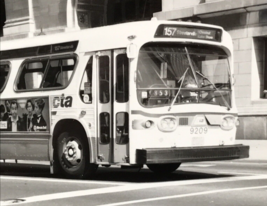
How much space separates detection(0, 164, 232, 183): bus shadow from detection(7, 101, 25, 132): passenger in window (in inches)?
40.6

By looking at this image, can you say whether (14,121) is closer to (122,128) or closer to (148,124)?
(122,128)

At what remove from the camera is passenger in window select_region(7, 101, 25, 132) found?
47.3 ft

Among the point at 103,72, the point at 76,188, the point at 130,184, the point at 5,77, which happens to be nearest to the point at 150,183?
the point at 130,184

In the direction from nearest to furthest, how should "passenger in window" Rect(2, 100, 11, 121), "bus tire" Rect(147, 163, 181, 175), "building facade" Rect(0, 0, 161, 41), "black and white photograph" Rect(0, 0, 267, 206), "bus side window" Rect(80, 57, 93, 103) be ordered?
"black and white photograph" Rect(0, 0, 267, 206), "bus side window" Rect(80, 57, 93, 103), "bus tire" Rect(147, 163, 181, 175), "passenger in window" Rect(2, 100, 11, 121), "building facade" Rect(0, 0, 161, 41)

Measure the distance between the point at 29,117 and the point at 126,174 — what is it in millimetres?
2289

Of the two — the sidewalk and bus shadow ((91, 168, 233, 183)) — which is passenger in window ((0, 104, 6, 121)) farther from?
the sidewalk

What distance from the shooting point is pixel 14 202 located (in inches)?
408

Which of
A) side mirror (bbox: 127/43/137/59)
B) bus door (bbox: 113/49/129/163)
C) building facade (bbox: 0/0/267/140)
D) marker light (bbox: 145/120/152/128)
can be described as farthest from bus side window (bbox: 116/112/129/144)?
building facade (bbox: 0/0/267/140)

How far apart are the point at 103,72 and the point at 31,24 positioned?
2000cm

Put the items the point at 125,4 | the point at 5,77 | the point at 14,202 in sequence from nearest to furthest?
the point at 14,202 < the point at 5,77 < the point at 125,4

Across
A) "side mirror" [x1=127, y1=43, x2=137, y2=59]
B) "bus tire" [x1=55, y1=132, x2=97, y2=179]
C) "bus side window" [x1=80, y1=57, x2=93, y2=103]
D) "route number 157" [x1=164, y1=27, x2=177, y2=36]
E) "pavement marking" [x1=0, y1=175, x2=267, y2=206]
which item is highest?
"route number 157" [x1=164, y1=27, x2=177, y2=36]

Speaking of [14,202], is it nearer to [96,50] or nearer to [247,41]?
[96,50]

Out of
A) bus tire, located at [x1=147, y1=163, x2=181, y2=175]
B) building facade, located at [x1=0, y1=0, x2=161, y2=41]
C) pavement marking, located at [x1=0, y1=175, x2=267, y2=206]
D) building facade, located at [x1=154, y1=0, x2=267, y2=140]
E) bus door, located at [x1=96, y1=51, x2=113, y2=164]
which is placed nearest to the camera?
pavement marking, located at [x1=0, y1=175, x2=267, y2=206]

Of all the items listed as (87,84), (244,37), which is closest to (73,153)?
(87,84)
